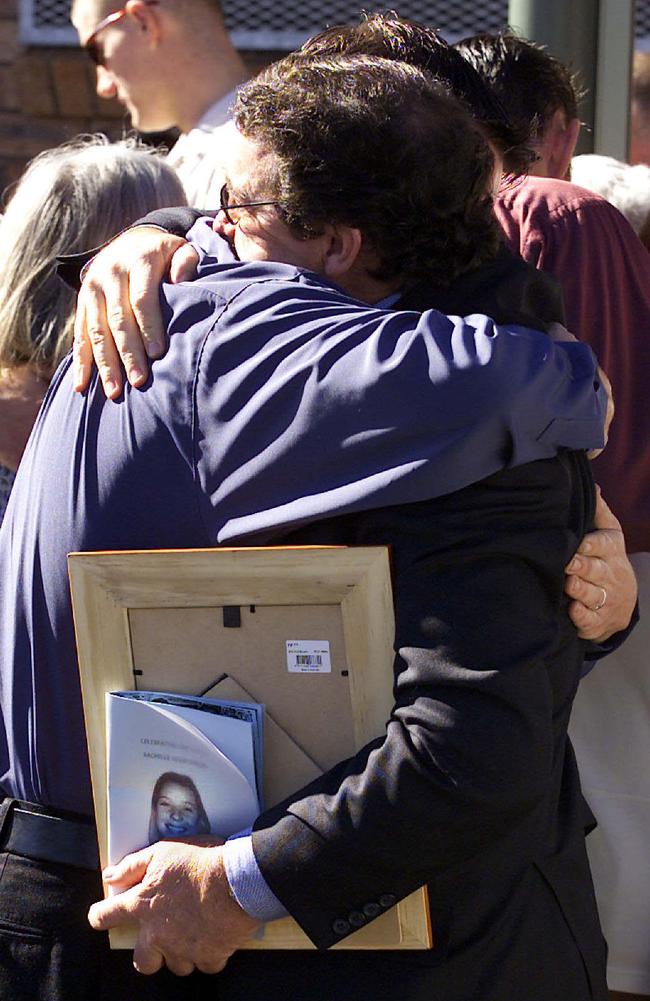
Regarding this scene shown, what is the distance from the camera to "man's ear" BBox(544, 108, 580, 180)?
2.32m

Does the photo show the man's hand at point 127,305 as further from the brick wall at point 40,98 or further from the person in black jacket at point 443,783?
the brick wall at point 40,98

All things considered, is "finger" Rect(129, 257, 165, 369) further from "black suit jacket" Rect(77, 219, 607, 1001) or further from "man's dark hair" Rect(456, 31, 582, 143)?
"man's dark hair" Rect(456, 31, 582, 143)

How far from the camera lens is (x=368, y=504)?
1.25 meters

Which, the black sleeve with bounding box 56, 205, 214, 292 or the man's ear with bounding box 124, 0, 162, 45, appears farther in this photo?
the man's ear with bounding box 124, 0, 162, 45

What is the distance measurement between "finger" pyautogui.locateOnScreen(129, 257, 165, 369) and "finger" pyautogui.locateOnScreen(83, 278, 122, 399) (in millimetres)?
40

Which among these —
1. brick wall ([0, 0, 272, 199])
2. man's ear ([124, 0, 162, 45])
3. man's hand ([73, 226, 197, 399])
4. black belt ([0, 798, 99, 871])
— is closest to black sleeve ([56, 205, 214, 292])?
man's hand ([73, 226, 197, 399])

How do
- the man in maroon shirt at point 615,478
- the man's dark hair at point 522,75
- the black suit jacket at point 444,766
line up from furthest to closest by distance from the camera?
the man's dark hair at point 522,75
the man in maroon shirt at point 615,478
the black suit jacket at point 444,766

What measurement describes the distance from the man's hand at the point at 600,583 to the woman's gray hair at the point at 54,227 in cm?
101

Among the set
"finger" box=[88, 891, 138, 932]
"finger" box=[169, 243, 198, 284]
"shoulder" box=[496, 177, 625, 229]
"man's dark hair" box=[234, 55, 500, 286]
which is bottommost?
"finger" box=[88, 891, 138, 932]

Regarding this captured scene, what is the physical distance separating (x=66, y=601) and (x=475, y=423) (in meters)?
0.49

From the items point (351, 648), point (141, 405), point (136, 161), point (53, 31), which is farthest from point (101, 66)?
point (351, 648)

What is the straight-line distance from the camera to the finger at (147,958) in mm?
1301

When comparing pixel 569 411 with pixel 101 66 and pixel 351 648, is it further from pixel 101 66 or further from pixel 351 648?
pixel 101 66

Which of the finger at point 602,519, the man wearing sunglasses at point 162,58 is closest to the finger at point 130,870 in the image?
the finger at point 602,519
